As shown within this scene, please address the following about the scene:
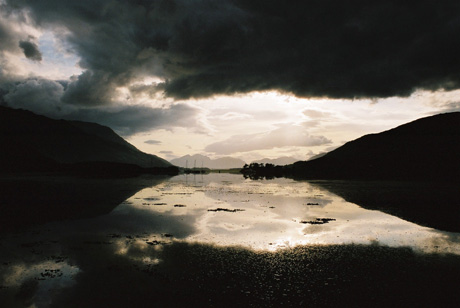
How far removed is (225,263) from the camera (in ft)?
59.9

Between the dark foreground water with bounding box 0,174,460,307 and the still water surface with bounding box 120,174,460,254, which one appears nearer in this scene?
the dark foreground water with bounding box 0,174,460,307

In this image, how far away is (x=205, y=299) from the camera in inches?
521

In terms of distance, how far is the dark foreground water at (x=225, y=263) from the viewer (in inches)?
534

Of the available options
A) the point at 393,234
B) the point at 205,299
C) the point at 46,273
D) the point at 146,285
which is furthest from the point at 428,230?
the point at 46,273

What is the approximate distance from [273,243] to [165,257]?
9.30 metres

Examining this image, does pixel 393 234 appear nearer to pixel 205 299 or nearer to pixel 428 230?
pixel 428 230

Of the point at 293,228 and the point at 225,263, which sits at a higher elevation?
the point at 293,228

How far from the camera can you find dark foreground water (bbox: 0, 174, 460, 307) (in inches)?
534

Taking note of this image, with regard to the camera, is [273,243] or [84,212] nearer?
[273,243]

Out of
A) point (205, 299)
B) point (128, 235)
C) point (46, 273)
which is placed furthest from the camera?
point (128, 235)

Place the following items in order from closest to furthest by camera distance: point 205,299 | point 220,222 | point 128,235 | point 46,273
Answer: point 205,299 < point 46,273 < point 128,235 < point 220,222

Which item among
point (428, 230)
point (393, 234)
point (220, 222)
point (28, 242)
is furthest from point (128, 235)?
point (428, 230)

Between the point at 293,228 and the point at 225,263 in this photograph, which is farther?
the point at 293,228

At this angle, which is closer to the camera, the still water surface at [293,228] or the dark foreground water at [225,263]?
the dark foreground water at [225,263]
